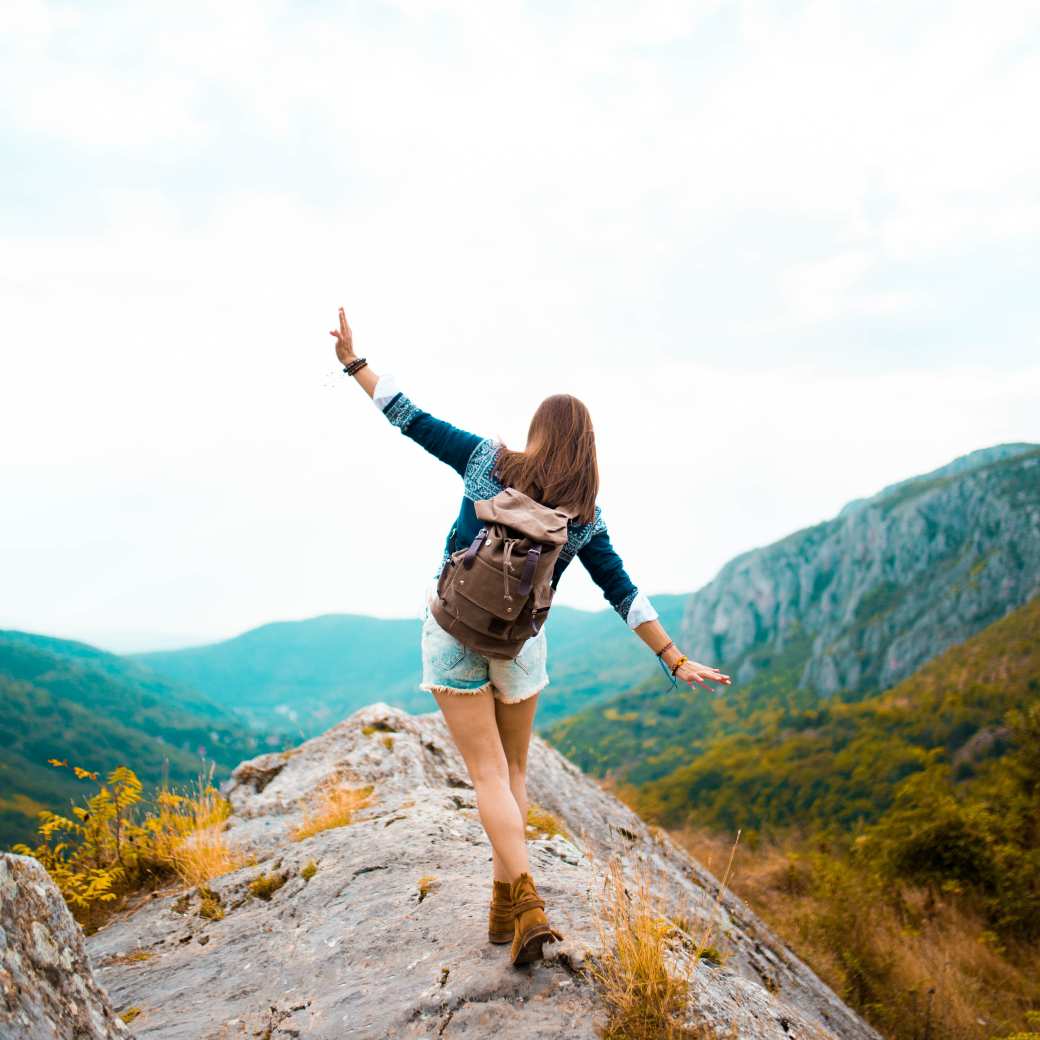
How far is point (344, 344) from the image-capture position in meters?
4.43

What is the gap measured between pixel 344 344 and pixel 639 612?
2.50m

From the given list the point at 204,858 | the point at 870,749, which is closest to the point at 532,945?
→ the point at 204,858

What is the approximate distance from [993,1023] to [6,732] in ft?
754

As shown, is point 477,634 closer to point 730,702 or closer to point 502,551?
point 502,551

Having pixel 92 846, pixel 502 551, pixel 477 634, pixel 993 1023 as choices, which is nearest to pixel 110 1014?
pixel 477 634

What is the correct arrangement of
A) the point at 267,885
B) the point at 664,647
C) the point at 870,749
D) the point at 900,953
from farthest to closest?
the point at 870,749
the point at 900,953
the point at 267,885
the point at 664,647

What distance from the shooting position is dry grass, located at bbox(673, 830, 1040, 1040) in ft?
22.0

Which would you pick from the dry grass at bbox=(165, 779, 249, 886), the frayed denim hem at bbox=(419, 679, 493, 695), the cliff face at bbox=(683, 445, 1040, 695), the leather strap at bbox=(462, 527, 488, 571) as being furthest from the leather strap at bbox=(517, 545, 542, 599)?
the cliff face at bbox=(683, 445, 1040, 695)

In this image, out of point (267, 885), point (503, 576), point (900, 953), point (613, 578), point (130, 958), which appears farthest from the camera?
point (900, 953)

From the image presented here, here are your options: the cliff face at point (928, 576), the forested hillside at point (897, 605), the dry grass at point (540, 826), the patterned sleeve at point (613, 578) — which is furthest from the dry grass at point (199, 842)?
the cliff face at point (928, 576)

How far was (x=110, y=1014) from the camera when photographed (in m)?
3.13

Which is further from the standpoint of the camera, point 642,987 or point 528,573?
point 528,573

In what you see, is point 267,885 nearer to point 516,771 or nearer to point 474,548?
point 516,771

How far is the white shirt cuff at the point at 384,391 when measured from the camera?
4141mm
